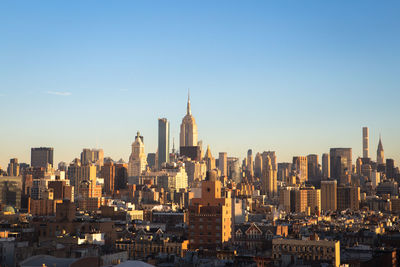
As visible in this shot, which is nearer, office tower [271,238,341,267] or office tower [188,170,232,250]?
office tower [271,238,341,267]

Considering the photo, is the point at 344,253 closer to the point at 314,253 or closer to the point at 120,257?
the point at 314,253

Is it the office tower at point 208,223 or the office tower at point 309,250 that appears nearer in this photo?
the office tower at point 309,250

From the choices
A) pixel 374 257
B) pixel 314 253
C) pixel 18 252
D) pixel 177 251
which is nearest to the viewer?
pixel 18 252

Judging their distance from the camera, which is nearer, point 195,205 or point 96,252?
point 96,252

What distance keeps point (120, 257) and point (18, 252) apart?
1338cm

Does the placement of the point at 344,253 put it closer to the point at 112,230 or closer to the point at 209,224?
the point at 209,224

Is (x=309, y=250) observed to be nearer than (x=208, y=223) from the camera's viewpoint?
Yes

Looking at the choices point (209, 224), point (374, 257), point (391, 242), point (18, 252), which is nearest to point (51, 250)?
point (18, 252)

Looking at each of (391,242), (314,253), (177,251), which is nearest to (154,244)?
(177,251)

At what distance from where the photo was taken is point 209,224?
136000 mm

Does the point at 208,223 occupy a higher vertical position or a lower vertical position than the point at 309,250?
higher

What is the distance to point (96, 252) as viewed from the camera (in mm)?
97250

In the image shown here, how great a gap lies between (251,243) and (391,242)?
36191 mm

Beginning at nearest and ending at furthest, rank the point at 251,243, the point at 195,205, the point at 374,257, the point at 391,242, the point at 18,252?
the point at 18,252, the point at 374,257, the point at 195,205, the point at 251,243, the point at 391,242
